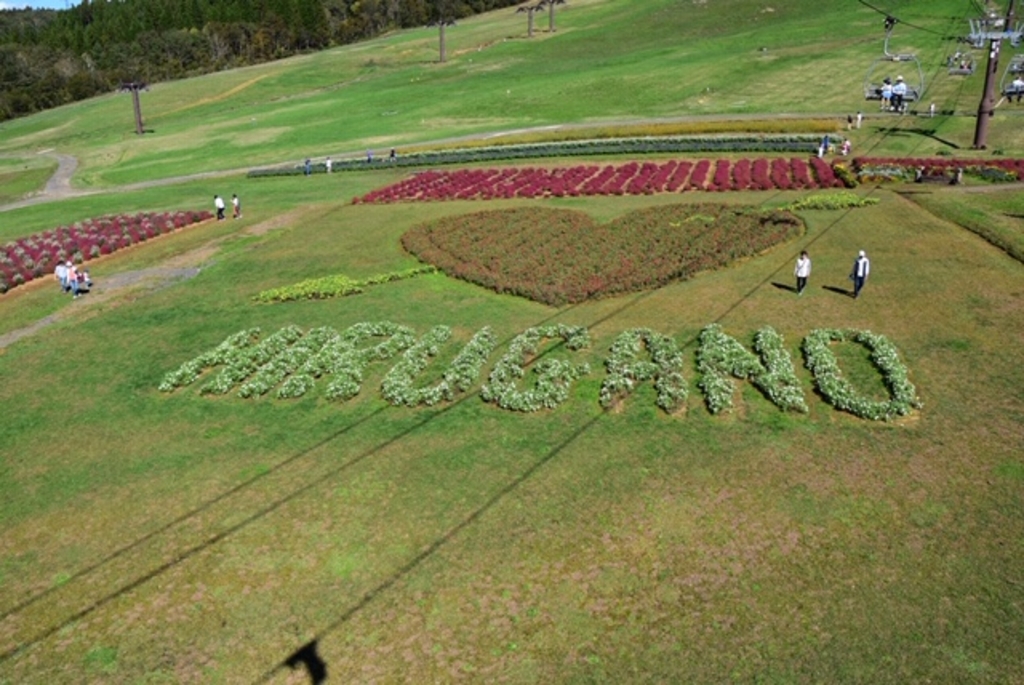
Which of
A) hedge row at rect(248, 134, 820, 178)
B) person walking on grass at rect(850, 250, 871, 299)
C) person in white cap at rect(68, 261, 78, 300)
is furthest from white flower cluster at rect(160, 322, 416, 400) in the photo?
hedge row at rect(248, 134, 820, 178)

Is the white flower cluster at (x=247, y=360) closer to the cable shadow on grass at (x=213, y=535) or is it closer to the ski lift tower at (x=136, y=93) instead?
the cable shadow on grass at (x=213, y=535)

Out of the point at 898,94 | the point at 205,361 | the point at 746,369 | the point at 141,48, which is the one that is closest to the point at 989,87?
the point at 898,94

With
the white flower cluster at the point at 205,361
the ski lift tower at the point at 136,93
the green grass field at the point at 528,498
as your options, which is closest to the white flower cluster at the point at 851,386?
the green grass field at the point at 528,498

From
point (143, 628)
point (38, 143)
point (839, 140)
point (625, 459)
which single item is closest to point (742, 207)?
point (839, 140)

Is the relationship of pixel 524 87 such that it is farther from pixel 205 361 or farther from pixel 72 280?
pixel 205 361

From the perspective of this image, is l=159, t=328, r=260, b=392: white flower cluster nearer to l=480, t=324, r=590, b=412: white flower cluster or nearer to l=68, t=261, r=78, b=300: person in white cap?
l=480, t=324, r=590, b=412: white flower cluster

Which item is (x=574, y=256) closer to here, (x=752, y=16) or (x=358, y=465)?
(x=358, y=465)
